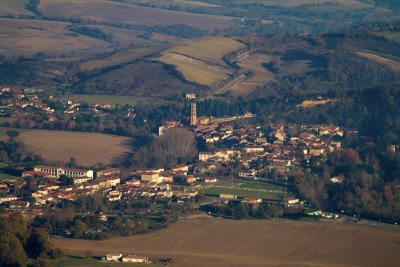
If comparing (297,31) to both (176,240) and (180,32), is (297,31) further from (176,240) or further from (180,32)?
(176,240)

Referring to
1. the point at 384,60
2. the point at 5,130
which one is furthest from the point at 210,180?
the point at 384,60

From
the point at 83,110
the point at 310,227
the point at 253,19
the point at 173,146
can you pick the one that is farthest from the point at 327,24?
the point at 310,227

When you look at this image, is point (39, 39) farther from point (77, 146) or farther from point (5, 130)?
point (77, 146)

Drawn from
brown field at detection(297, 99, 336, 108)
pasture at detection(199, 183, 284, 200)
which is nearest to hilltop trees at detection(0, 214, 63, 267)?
pasture at detection(199, 183, 284, 200)

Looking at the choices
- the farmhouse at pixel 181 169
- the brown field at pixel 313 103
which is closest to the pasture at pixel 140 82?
the brown field at pixel 313 103

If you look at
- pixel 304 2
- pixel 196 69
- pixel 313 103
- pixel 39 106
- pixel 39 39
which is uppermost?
pixel 313 103

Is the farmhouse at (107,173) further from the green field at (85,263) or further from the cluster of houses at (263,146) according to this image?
the green field at (85,263)
